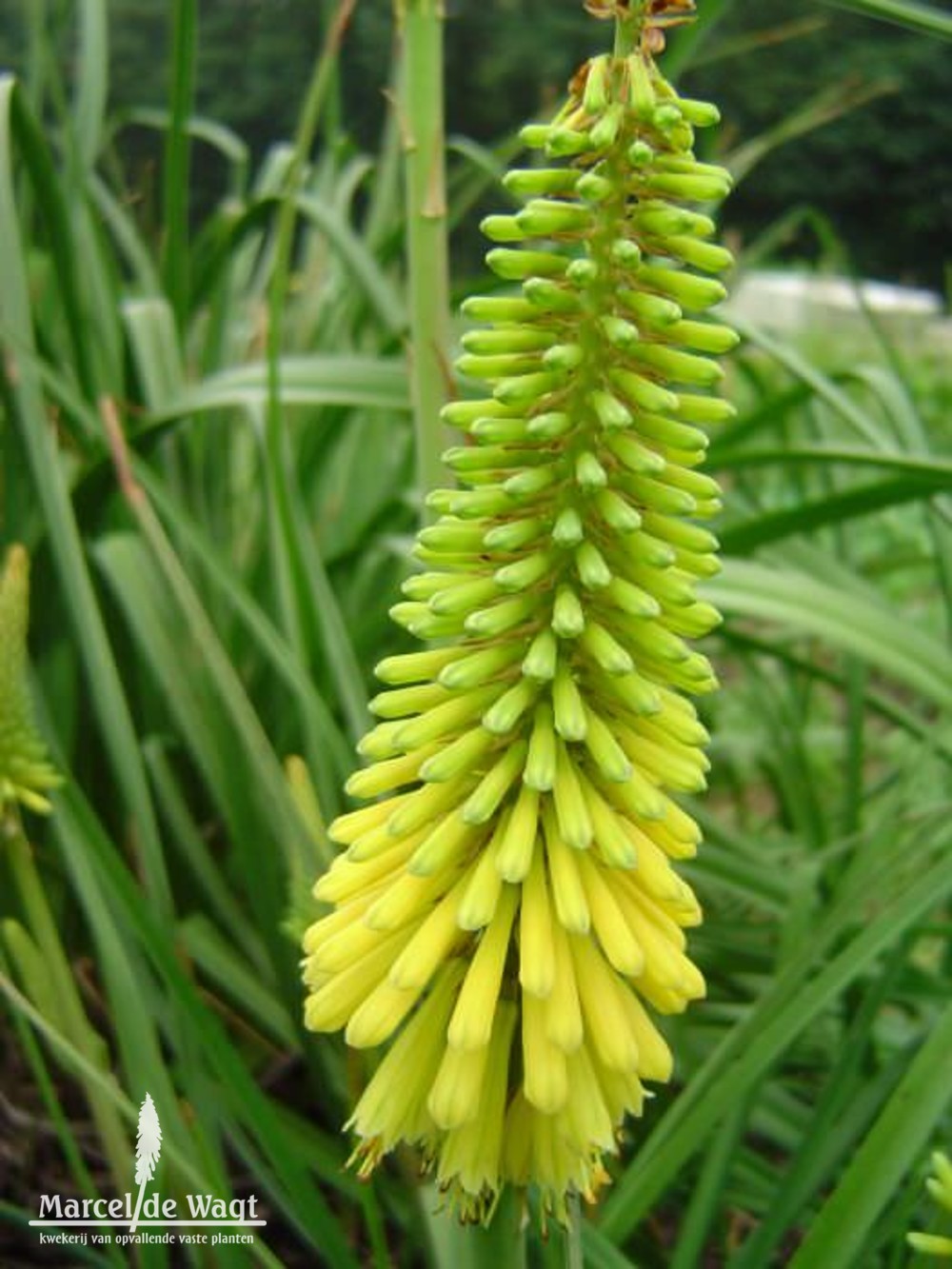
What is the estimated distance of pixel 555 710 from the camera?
918 mm

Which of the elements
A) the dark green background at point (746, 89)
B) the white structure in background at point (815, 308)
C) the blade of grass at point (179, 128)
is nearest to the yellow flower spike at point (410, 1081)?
the blade of grass at point (179, 128)

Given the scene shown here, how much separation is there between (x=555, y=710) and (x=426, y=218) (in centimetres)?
63

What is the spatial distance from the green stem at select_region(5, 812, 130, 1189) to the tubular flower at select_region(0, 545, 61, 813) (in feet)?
0.14

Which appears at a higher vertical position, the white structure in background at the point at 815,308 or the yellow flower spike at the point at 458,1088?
the white structure in background at the point at 815,308

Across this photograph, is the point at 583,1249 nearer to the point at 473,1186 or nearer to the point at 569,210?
the point at 473,1186

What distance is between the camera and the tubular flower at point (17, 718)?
1.19m

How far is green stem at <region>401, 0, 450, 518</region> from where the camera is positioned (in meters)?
1.35

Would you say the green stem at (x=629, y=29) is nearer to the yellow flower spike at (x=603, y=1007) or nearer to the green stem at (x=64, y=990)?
the yellow flower spike at (x=603, y=1007)

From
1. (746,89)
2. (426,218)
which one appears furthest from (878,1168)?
(746,89)

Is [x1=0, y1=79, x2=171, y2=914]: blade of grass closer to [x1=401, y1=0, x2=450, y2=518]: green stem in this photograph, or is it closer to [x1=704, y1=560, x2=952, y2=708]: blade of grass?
[x1=401, y1=0, x2=450, y2=518]: green stem

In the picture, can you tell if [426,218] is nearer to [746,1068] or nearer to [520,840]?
[520,840]

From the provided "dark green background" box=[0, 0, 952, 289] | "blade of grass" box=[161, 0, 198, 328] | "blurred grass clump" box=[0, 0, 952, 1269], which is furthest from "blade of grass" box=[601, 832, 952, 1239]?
"dark green background" box=[0, 0, 952, 289]

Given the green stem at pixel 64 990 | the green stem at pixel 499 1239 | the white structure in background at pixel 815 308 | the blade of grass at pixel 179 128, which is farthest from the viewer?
the white structure in background at pixel 815 308

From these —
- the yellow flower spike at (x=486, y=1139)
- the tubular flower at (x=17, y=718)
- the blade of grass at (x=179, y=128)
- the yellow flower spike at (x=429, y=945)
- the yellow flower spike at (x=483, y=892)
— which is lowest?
the yellow flower spike at (x=486, y=1139)
